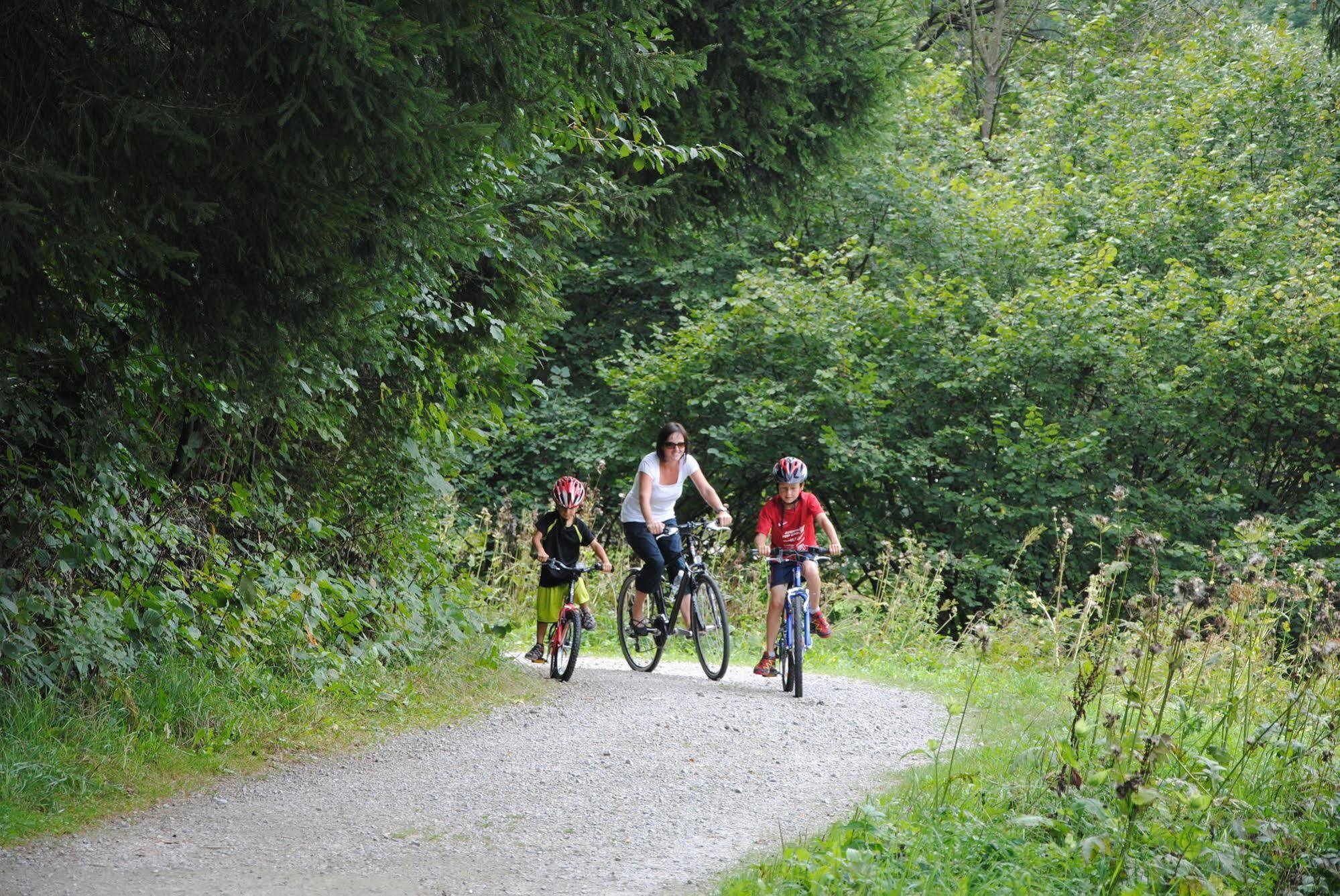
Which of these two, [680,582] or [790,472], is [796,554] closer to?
[790,472]

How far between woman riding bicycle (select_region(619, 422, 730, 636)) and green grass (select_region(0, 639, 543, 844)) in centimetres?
246

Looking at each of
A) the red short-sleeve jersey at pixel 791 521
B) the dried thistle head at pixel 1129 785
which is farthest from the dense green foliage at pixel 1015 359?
the dried thistle head at pixel 1129 785

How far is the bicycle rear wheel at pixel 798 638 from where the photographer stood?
9.31 m

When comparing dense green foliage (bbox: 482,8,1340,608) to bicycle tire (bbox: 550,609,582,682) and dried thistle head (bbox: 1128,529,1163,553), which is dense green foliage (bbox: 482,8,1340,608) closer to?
bicycle tire (bbox: 550,609,582,682)

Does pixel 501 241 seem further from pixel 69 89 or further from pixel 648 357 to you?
pixel 648 357

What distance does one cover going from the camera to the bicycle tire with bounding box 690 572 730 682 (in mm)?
10125

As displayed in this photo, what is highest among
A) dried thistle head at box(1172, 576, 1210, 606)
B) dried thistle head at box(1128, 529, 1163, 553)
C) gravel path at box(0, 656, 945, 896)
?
dried thistle head at box(1128, 529, 1163, 553)

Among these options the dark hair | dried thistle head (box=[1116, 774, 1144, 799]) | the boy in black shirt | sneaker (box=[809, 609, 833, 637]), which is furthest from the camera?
the dark hair

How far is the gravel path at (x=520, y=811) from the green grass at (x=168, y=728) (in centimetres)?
19

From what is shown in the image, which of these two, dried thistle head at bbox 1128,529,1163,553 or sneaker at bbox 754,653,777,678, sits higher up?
dried thistle head at bbox 1128,529,1163,553

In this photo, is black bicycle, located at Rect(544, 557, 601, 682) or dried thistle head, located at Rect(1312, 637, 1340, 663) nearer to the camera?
dried thistle head, located at Rect(1312, 637, 1340, 663)

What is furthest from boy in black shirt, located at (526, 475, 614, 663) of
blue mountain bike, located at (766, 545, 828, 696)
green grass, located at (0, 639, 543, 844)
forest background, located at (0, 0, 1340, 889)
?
green grass, located at (0, 639, 543, 844)

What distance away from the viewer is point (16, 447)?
6.32 metres

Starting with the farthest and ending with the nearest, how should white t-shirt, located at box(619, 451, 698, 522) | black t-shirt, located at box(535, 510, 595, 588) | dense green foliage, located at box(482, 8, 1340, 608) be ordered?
dense green foliage, located at box(482, 8, 1340, 608) < white t-shirt, located at box(619, 451, 698, 522) < black t-shirt, located at box(535, 510, 595, 588)
